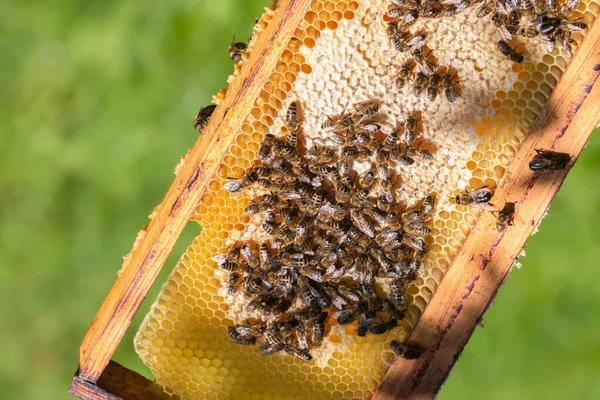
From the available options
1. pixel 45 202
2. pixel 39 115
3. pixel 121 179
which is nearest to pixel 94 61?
pixel 39 115

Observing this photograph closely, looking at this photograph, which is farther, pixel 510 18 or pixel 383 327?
pixel 383 327

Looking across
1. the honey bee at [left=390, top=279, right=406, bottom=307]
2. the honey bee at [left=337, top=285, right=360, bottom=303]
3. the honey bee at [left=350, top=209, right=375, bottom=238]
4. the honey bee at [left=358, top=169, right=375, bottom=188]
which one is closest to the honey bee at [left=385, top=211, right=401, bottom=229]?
the honey bee at [left=350, top=209, right=375, bottom=238]

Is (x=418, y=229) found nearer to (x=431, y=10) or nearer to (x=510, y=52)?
(x=510, y=52)

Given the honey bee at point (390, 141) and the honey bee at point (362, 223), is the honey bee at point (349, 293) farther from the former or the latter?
the honey bee at point (390, 141)

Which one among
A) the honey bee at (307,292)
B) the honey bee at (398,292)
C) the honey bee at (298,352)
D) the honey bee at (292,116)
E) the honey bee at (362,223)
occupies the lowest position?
the honey bee at (298,352)

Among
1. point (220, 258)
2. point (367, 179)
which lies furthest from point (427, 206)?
point (220, 258)

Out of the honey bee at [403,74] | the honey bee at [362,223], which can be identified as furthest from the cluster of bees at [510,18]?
the honey bee at [362,223]

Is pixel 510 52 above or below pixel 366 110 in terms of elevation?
above
